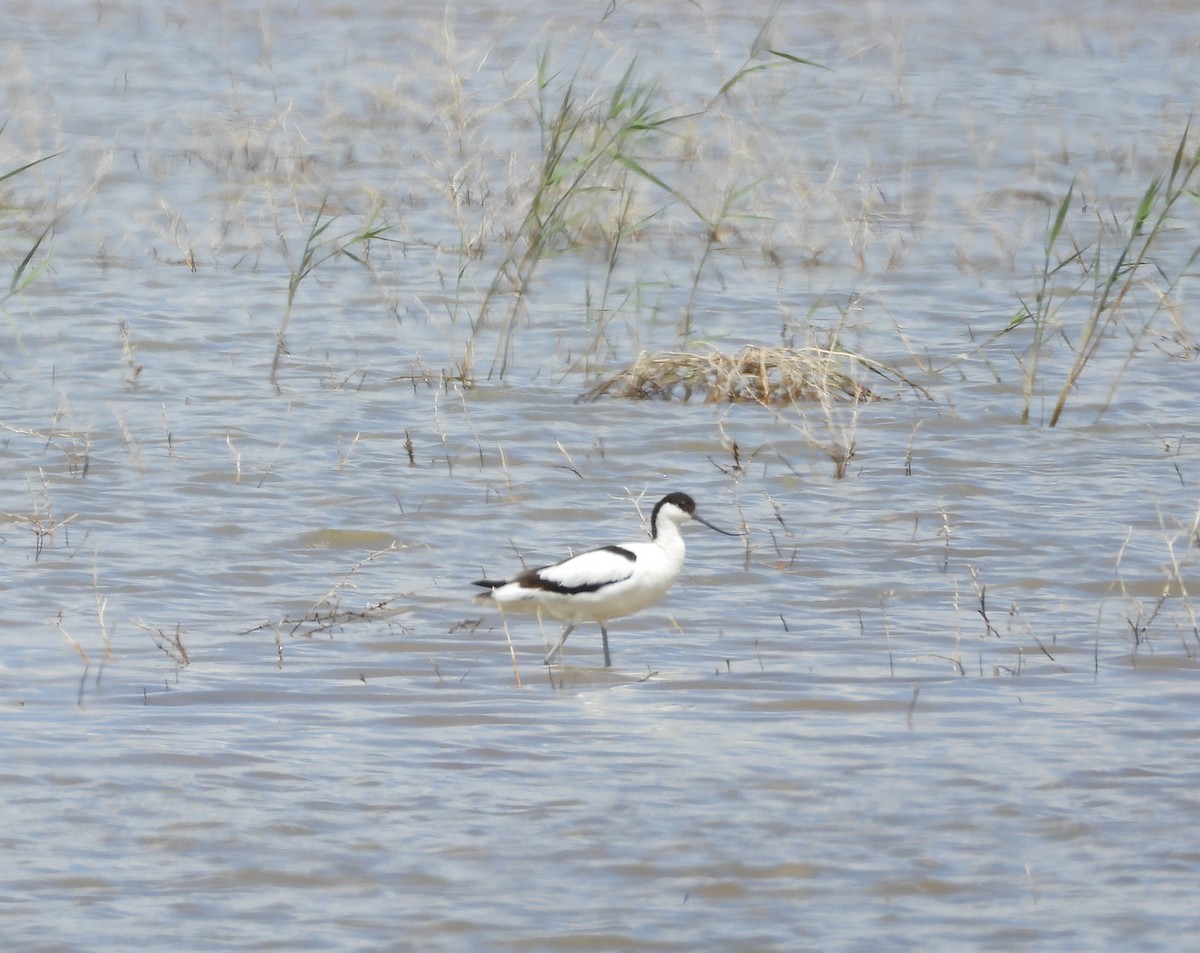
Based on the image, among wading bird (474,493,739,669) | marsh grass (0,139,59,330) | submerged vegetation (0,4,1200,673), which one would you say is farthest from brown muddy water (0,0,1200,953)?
marsh grass (0,139,59,330)

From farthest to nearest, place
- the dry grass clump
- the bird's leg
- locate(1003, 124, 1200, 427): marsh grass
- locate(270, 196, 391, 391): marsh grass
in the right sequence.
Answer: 1. locate(1003, 124, 1200, 427): marsh grass
2. the dry grass clump
3. locate(270, 196, 391, 391): marsh grass
4. the bird's leg

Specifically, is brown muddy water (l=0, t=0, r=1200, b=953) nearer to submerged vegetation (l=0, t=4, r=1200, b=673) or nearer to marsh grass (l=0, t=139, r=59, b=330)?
submerged vegetation (l=0, t=4, r=1200, b=673)

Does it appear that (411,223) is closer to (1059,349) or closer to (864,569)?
(1059,349)

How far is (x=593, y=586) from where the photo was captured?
23.7ft

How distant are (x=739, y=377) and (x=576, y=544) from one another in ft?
7.91

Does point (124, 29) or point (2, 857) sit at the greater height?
point (124, 29)

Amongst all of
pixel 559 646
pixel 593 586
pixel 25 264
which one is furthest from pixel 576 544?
pixel 25 264

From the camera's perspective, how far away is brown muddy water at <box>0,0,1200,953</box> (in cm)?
529

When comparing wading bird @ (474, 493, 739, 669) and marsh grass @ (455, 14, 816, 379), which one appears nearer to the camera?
wading bird @ (474, 493, 739, 669)

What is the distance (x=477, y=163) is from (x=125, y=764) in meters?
11.1

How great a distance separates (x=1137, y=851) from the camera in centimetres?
543

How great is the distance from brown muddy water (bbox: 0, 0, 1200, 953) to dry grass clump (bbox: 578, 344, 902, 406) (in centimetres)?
15

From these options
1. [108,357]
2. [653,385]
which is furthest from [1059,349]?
[108,357]

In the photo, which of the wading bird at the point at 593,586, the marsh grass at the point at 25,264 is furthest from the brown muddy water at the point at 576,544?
the marsh grass at the point at 25,264
